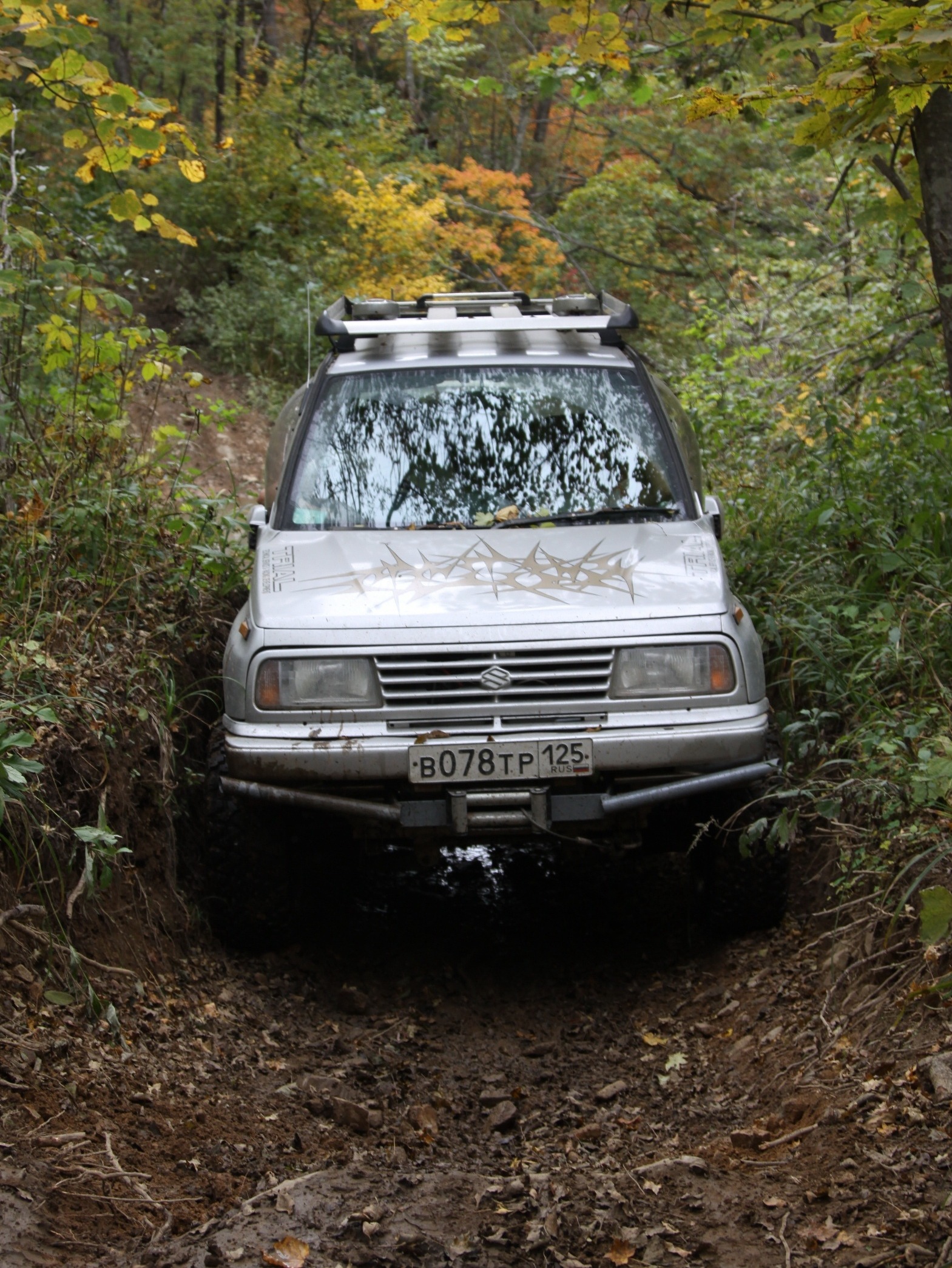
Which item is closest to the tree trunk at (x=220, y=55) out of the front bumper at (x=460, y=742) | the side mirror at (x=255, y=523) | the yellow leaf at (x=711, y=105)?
the side mirror at (x=255, y=523)

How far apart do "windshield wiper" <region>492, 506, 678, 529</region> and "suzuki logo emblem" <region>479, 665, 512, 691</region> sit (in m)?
0.77

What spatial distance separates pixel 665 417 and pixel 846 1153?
293 centimetres

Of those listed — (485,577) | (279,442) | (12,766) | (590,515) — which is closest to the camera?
(12,766)

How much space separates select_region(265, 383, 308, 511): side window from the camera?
5.77 meters

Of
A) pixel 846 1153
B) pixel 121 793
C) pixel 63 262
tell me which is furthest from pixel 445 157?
pixel 846 1153

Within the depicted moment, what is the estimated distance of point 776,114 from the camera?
8.82 m

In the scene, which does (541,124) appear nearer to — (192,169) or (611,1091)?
(192,169)

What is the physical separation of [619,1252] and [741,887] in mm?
1742

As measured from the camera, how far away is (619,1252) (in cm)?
266

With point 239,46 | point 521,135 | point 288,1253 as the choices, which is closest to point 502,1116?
point 288,1253

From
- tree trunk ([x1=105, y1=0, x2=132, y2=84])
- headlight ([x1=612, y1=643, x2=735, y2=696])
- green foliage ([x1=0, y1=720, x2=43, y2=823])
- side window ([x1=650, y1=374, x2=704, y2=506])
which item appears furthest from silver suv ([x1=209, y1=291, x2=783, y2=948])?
tree trunk ([x1=105, y1=0, x2=132, y2=84])

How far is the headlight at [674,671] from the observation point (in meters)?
3.96

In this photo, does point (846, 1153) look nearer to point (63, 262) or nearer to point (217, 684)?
point (217, 684)

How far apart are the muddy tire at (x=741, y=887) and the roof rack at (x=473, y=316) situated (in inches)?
83.5
